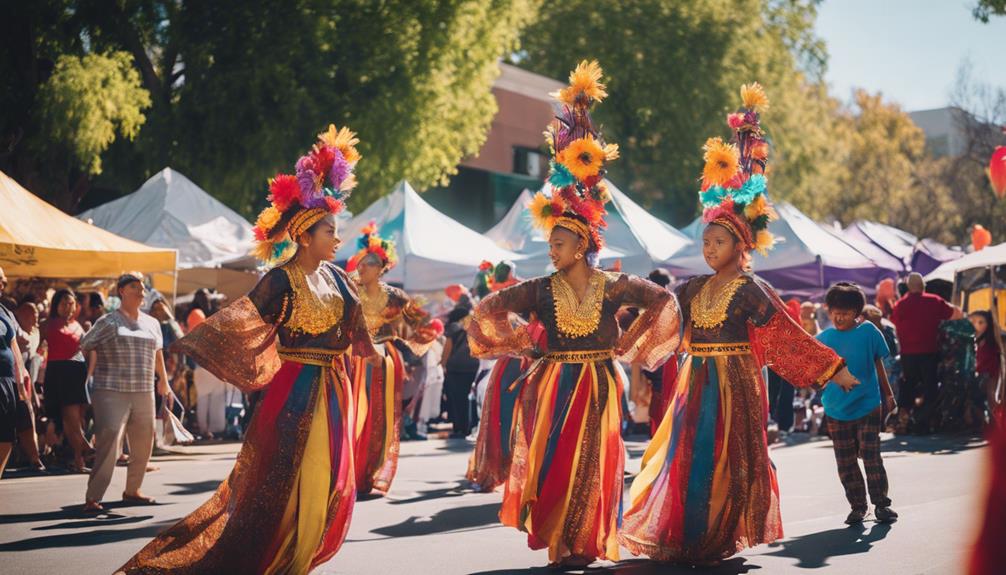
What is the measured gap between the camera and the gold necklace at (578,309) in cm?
739

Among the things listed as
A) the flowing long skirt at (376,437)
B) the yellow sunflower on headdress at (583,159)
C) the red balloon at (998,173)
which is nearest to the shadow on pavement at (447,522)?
the flowing long skirt at (376,437)

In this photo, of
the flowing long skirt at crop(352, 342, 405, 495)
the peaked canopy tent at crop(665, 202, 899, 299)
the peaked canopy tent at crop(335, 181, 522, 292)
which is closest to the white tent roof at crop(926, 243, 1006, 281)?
the peaked canopy tent at crop(665, 202, 899, 299)

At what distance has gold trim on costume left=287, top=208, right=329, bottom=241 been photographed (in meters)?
6.82

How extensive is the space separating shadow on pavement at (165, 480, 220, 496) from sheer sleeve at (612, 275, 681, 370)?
4.58 metres

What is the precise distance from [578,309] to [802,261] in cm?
1224

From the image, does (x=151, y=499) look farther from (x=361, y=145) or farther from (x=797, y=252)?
(x=361, y=145)

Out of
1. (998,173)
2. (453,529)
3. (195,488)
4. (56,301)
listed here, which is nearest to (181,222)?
(56,301)

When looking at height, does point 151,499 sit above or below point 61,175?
below

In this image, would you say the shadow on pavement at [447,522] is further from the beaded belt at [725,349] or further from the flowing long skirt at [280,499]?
the beaded belt at [725,349]

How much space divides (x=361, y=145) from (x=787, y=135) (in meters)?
19.4

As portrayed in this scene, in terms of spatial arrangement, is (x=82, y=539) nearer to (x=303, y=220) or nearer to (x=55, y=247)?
(x=303, y=220)

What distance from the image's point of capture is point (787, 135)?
127ft

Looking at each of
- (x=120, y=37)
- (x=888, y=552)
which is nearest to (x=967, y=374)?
(x=888, y=552)

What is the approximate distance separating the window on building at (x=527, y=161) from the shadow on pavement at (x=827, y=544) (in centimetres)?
3226
